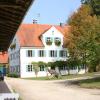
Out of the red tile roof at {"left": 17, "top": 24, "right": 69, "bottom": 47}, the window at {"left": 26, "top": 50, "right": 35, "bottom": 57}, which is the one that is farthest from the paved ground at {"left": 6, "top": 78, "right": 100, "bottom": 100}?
the red tile roof at {"left": 17, "top": 24, "right": 69, "bottom": 47}

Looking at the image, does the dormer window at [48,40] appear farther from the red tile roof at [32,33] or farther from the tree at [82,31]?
the tree at [82,31]

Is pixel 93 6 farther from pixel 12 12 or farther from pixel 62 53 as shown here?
pixel 12 12

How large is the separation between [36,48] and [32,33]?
4.66m

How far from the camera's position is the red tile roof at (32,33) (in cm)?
7494

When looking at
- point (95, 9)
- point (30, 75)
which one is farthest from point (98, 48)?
point (30, 75)

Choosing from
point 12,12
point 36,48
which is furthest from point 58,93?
point 36,48

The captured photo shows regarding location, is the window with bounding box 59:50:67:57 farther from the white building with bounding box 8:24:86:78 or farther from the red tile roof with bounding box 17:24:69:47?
the red tile roof with bounding box 17:24:69:47

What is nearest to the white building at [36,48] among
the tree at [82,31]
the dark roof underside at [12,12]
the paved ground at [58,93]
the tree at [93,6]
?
the tree at [82,31]

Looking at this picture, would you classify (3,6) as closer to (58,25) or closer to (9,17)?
(9,17)

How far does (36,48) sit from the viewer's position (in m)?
74.6

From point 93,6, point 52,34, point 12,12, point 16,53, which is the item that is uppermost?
point 93,6

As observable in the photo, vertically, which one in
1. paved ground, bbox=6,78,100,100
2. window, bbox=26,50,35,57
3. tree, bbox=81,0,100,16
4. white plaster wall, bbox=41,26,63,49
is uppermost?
tree, bbox=81,0,100,16

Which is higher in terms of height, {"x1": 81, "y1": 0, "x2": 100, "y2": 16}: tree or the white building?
{"x1": 81, "y1": 0, "x2": 100, "y2": 16}: tree

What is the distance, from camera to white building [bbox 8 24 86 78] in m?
73.8
